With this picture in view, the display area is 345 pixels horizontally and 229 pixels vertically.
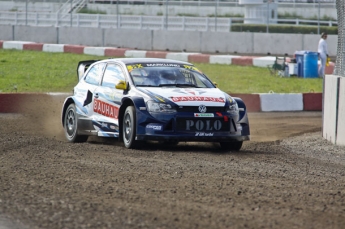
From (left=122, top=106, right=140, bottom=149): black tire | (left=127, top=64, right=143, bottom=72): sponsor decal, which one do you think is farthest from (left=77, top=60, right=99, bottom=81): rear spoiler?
(left=122, top=106, right=140, bottom=149): black tire

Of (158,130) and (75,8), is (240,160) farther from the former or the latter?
(75,8)

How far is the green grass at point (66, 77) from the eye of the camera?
21.8 metres

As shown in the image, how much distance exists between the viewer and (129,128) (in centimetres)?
1129

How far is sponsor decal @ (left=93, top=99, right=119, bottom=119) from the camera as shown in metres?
11.7

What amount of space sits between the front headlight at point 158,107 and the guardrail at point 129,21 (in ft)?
89.6

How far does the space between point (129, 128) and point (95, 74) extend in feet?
6.22

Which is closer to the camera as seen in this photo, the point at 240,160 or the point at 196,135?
the point at 240,160

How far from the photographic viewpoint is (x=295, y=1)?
144ft

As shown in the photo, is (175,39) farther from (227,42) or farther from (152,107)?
(152,107)

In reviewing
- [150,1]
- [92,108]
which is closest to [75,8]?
[150,1]

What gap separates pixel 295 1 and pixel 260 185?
37132 mm

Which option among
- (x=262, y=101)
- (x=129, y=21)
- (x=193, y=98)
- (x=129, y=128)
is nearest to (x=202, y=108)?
(x=193, y=98)

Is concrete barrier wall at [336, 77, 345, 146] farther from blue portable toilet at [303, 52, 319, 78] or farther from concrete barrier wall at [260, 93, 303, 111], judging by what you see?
blue portable toilet at [303, 52, 319, 78]

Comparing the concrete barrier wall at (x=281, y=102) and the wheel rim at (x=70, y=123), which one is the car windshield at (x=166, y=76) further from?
the concrete barrier wall at (x=281, y=102)
